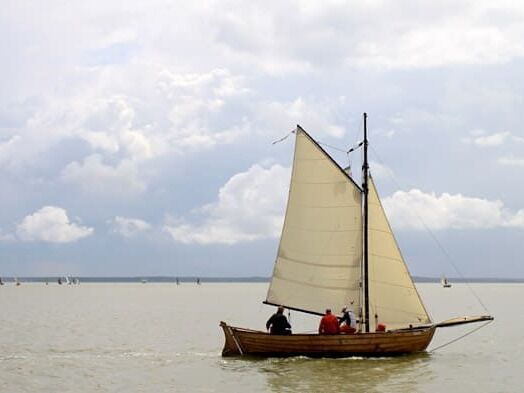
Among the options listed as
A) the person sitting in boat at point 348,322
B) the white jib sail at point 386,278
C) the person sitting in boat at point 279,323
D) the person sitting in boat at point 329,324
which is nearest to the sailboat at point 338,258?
the white jib sail at point 386,278

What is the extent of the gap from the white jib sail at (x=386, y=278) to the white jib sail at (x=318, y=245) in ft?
2.62

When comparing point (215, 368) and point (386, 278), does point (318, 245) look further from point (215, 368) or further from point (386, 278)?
point (215, 368)

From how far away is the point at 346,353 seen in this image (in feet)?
129

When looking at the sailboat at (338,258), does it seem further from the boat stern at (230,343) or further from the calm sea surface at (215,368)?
the calm sea surface at (215,368)

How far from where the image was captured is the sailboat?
41.1m

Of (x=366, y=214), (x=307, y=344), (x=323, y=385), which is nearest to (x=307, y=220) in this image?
(x=366, y=214)

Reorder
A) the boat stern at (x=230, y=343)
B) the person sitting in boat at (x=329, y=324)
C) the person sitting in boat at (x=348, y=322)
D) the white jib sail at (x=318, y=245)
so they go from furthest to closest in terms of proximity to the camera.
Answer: the white jib sail at (x=318, y=245) < the boat stern at (x=230, y=343) < the person sitting in boat at (x=348, y=322) < the person sitting in boat at (x=329, y=324)

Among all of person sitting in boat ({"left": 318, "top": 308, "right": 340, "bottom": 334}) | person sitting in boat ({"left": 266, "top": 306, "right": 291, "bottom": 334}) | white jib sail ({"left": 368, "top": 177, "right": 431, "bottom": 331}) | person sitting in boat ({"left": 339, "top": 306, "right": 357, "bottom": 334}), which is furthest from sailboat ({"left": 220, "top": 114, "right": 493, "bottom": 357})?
person sitting in boat ({"left": 318, "top": 308, "right": 340, "bottom": 334})

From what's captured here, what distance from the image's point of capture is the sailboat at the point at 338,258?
41.1 metres

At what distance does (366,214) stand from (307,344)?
712cm

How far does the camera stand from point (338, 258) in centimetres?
4153

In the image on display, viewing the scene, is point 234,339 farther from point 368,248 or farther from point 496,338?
point 496,338

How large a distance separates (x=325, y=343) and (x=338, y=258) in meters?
4.53

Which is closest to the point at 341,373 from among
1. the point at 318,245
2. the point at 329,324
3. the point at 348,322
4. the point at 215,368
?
the point at 329,324
